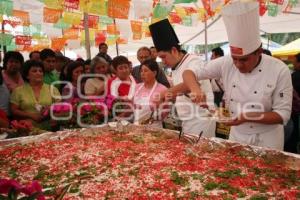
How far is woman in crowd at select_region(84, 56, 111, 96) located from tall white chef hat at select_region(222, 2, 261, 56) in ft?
6.78

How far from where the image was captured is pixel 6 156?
265 cm

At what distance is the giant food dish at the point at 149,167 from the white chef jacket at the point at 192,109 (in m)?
0.20

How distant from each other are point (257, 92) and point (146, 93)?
148cm

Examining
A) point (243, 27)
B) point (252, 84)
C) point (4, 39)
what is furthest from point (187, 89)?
point (4, 39)

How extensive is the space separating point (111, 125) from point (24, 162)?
3.55 ft

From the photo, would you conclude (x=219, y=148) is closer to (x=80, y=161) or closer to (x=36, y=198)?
(x=80, y=161)

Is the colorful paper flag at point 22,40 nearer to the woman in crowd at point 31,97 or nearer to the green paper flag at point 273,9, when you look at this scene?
the woman in crowd at point 31,97

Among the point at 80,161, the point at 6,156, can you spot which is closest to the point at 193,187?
the point at 80,161

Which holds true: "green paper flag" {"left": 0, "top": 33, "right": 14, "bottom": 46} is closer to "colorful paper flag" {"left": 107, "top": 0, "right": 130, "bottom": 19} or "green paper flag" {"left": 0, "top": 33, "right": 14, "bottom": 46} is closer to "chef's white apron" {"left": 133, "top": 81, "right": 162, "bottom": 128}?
"colorful paper flag" {"left": 107, "top": 0, "right": 130, "bottom": 19}

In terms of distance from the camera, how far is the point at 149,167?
7.44ft

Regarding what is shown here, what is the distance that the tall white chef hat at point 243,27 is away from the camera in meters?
2.33

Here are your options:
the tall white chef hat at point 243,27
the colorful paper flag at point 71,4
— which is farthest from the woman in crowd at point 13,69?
the tall white chef hat at point 243,27

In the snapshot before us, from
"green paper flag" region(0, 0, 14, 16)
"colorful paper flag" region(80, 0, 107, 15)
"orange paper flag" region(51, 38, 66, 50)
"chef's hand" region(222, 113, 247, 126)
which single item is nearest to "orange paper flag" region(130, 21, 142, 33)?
"orange paper flag" region(51, 38, 66, 50)

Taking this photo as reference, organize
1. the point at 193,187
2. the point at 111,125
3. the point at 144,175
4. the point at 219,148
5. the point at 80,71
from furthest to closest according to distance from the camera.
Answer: the point at 80,71 → the point at 111,125 → the point at 219,148 → the point at 144,175 → the point at 193,187
